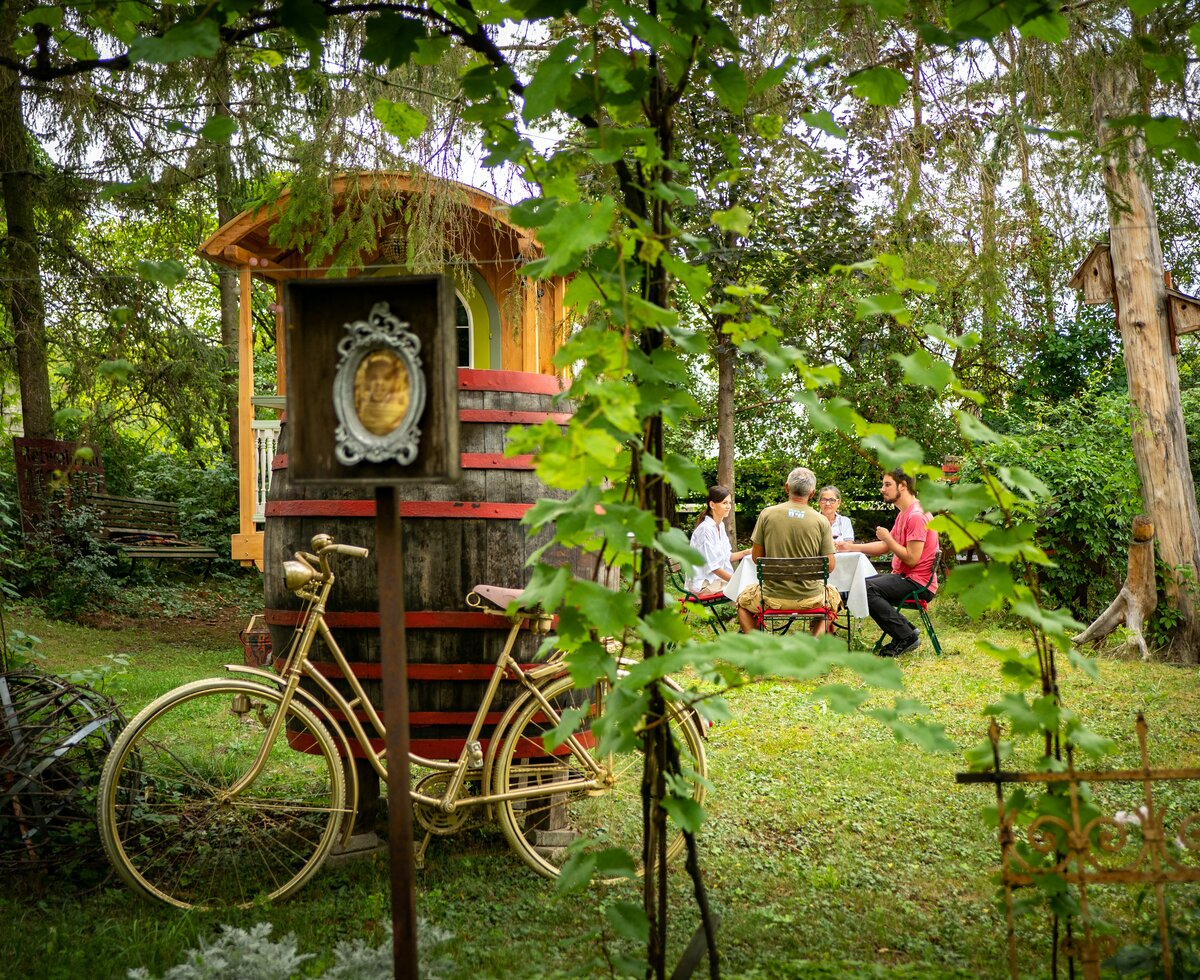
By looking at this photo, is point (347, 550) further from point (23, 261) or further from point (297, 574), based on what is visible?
point (23, 261)

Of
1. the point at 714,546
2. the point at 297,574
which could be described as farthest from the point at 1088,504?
the point at 297,574

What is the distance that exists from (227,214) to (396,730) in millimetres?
13622

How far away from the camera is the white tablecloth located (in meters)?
8.05

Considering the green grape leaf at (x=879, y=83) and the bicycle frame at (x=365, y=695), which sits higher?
the green grape leaf at (x=879, y=83)

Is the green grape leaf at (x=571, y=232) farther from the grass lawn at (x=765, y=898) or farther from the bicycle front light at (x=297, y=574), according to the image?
the bicycle front light at (x=297, y=574)

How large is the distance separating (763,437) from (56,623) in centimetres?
1068

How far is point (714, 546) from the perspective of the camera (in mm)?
8539

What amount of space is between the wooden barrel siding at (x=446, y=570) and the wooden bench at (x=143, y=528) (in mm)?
9033

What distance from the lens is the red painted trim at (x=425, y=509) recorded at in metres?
3.54

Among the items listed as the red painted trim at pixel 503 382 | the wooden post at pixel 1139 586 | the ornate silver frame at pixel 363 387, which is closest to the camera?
the ornate silver frame at pixel 363 387

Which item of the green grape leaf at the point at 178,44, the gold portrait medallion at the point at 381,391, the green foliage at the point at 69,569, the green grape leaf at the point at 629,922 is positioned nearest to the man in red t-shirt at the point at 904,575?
the green grape leaf at the point at 629,922

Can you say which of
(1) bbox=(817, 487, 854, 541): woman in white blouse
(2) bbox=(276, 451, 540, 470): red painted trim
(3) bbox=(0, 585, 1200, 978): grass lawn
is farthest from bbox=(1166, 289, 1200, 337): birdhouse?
(2) bbox=(276, 451, 540, 470): red painted trim

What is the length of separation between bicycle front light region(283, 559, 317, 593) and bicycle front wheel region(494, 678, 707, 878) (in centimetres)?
88

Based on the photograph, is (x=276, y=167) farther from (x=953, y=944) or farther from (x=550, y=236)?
(x=953, y=944)
